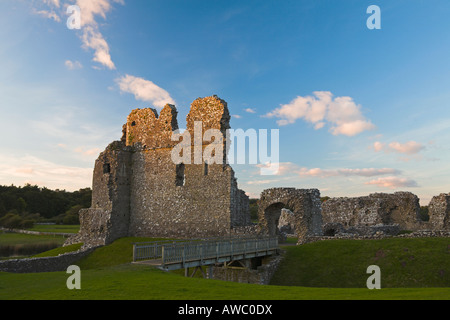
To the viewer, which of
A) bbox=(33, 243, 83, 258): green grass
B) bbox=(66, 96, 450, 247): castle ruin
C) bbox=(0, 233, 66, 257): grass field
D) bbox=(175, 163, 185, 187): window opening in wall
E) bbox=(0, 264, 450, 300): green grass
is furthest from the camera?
bbox=(0, 233, 66, 257): grass field

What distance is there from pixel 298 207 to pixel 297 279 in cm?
856

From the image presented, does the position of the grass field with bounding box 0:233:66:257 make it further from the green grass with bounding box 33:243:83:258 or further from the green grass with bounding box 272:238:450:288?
the green grass with bounding box 272:238:450:288

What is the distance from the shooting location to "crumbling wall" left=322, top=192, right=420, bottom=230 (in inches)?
1710

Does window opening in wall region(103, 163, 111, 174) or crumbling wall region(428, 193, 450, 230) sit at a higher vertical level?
window opening in wall region(103, 163, 111, 174)

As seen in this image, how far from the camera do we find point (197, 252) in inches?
723

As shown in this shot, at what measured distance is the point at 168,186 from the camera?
34.9 m

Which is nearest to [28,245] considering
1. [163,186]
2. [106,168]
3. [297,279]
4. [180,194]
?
[106,168]

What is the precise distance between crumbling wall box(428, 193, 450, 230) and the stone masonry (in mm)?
21438

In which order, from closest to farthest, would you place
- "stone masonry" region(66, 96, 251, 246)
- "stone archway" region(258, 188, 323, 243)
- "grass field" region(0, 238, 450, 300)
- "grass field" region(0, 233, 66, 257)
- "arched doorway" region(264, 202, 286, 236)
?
"grass field" region(0, 238, 450, 300), "stone archway" region(258, 188, 323, 243), "arched doorway" region(264, 202, 286, 236), "stone masonry" region(66, 96, 251, 246), "grass field" region(0, 233, 66, 257)

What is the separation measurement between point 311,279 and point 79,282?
14.6m

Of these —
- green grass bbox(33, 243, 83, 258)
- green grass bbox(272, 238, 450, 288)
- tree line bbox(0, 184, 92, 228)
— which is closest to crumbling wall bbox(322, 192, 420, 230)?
green grass bbox(272, 238, 450, 288)

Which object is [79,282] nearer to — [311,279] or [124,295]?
[124,295]

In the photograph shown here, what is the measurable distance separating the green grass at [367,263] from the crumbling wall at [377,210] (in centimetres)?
2109

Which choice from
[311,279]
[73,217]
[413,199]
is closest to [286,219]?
[413,199]
